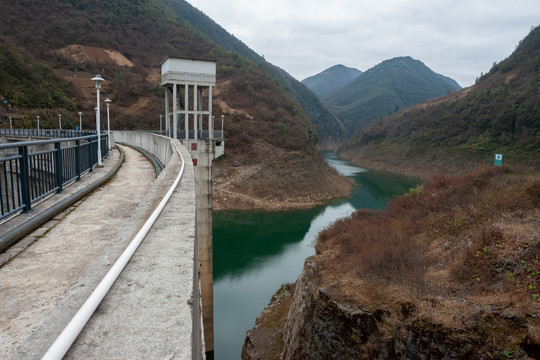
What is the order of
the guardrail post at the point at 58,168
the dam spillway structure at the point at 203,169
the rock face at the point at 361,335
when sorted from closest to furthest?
the guardrail post at the point at 58,168, the rock face at the point at 361,335, the dam spillway structure at the point at 203,169

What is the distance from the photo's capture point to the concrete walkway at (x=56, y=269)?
211cm

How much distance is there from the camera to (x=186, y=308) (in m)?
2.23

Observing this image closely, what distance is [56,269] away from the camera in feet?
11.3

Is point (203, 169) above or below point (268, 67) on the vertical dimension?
below

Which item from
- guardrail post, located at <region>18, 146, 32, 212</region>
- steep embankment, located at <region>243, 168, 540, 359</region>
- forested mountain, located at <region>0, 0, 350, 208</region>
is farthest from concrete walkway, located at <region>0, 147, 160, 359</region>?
forested mountain, located at <region>0, 0, 350, 208</region>

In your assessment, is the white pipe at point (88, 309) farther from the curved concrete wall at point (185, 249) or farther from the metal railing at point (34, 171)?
the metal railing at point (34, 171)

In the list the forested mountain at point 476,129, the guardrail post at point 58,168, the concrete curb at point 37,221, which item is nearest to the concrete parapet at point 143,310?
the concrete curb at point 37,221

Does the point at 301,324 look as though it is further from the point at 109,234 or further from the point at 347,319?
the point at 109,234

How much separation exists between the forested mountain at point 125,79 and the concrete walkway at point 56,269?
4118 cm

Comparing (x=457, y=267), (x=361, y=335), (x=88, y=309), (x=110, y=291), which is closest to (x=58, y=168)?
(x=110, y=291)

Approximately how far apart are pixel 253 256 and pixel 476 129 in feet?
210

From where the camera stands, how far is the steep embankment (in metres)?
7.85

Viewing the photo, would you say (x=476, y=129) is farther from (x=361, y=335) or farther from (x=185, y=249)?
(x=185, y=249)

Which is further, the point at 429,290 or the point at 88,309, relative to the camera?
the point at 429,290
